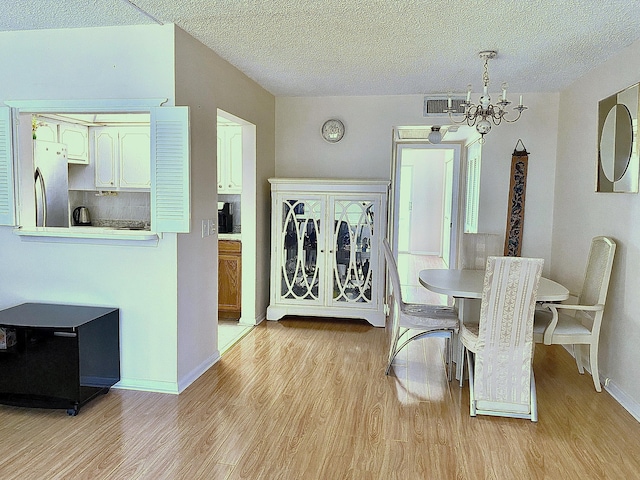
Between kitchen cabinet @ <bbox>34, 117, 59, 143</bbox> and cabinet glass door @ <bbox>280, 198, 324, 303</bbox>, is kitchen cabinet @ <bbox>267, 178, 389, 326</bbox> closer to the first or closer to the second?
cabinet glass door @ <bbox>280, 198, 324, 303</bbox>

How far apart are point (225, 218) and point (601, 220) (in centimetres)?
348

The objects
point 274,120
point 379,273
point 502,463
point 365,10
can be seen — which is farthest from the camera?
point 274,120

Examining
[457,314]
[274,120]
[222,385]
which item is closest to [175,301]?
[222,385]

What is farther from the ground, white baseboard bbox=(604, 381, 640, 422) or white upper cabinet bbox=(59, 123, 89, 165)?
white upper cabinet bbox=(59, 123, 89, 165)

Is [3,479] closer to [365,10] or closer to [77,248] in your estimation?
[77,248]

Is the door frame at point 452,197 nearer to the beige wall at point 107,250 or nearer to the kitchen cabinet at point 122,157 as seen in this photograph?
the kitchen cabinet at point 122,157

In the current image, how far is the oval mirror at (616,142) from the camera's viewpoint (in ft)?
10.5

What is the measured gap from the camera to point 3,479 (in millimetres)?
2191

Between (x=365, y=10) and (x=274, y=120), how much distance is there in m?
2.71

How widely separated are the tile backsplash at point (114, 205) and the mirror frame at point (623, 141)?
4403 mm

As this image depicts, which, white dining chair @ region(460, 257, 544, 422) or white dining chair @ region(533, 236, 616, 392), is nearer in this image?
white dining chair @ region(460, 257, 544, 422)

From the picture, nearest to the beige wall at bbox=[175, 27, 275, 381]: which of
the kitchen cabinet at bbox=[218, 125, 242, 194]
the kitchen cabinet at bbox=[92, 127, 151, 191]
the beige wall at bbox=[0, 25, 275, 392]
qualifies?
the beige wall at bbox=[0, 25, 275, 392]

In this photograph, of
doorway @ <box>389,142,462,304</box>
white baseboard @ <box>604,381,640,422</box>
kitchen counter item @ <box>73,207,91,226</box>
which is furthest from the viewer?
doorway @ <box>389,142,462,304</box>

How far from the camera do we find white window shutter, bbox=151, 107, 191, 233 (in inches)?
116
